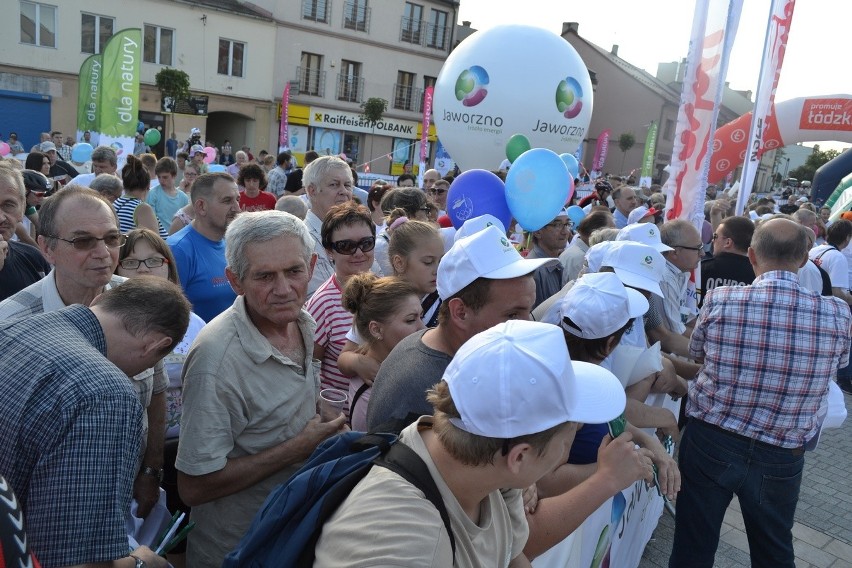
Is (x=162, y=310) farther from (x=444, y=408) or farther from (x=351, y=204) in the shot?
(x=351, y=204)

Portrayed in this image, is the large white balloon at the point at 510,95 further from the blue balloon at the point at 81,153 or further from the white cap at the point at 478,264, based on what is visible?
the white cap at the point at 478,264

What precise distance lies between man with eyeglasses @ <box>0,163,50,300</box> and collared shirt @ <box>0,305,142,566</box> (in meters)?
2.17

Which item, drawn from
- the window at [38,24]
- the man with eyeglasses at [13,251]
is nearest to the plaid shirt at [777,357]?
the man with eyeglasses at [13,251]

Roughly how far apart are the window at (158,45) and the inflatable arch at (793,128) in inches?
904

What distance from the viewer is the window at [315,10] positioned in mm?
30609

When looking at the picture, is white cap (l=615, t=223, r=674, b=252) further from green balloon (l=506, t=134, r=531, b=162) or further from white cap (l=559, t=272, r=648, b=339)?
green balloon (l=506, t=134, r=531, b=162)

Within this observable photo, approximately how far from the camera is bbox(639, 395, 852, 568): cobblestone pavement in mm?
3918

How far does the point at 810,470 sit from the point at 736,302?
320cm

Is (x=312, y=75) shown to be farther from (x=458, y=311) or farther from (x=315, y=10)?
(x=458, y=311)

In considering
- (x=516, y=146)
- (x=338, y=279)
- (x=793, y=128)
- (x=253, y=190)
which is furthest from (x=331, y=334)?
(x=793, y=128)

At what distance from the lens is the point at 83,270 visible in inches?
99.7

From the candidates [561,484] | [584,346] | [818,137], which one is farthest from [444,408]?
[818,137]

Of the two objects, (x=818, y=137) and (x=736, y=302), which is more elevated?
(x=818, y=137)

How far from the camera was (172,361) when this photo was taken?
2742mm
